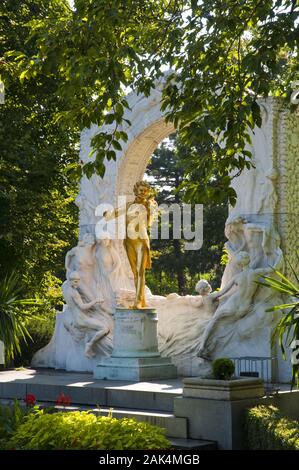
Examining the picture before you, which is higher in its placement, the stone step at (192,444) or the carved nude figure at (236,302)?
the carved nude figure at (236,302)

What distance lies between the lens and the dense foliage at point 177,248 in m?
29.9

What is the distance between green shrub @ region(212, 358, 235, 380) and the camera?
1013 centimetres

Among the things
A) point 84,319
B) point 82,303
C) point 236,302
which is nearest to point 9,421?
point 236,302

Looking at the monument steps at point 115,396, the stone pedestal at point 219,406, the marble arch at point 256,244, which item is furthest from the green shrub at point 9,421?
the marble arch at point 256,244

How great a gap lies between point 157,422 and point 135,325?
134 inches

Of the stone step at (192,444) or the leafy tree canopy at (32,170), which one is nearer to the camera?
the stone step at (192,444)

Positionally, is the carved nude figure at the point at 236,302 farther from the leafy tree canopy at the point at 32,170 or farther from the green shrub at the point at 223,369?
the leafy tree canopy at the point at 32,170

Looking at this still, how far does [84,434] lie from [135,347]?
18.3 feet

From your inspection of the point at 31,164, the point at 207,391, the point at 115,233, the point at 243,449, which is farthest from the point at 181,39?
the point at 31,164

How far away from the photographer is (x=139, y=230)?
14070 millimetres

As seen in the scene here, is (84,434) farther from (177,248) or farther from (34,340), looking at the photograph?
(177,248)

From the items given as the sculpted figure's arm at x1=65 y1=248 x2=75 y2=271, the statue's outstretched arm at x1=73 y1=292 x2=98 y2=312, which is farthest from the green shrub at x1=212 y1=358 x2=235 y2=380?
the sculpted figure's arm at x1=65 y1=248 x2=75 y2=271

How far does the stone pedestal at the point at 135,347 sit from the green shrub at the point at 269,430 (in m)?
3.77
